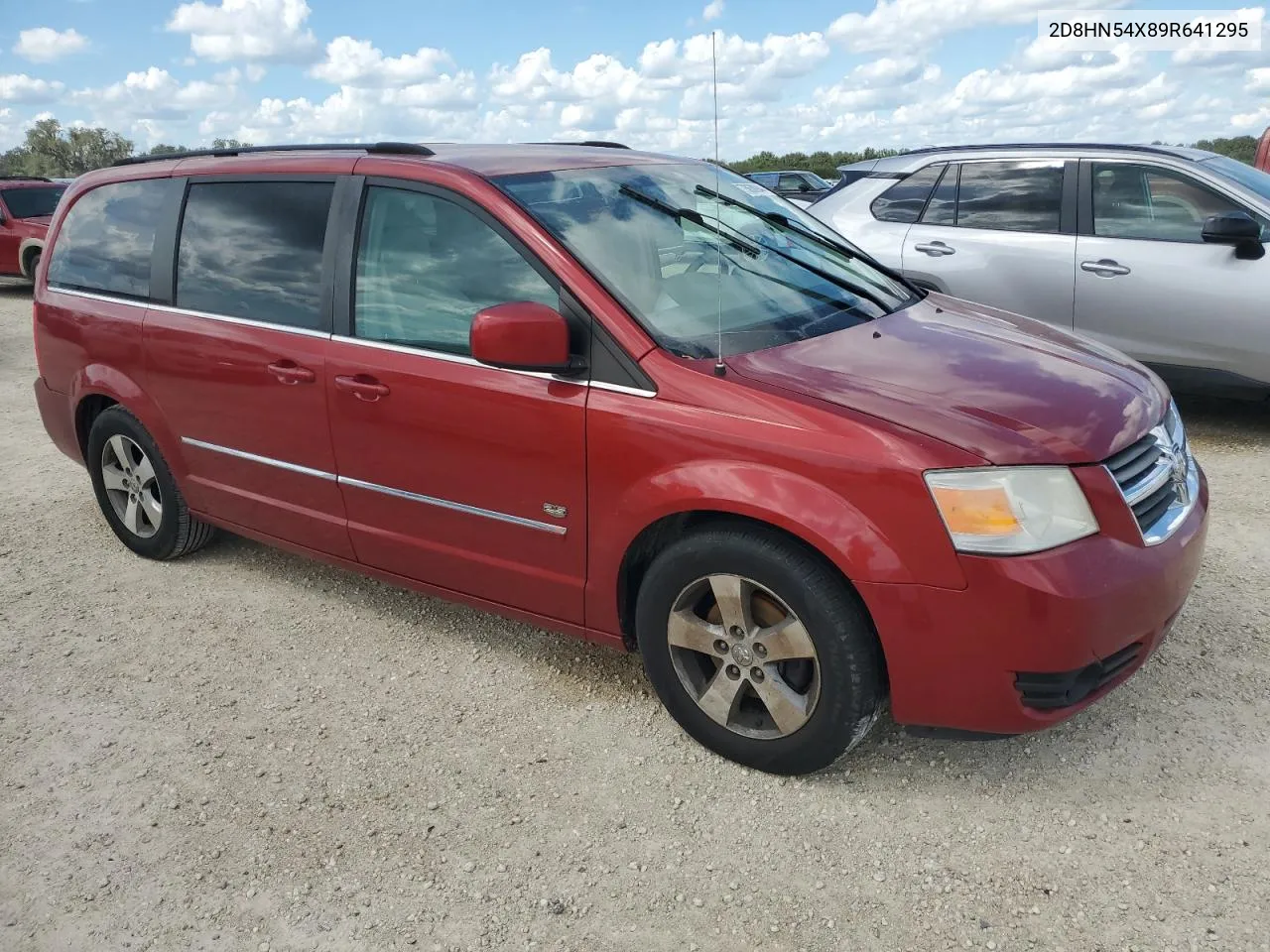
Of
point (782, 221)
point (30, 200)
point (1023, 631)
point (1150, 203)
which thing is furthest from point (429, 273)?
point (30, 200)

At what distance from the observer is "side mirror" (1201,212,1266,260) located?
5470 mm

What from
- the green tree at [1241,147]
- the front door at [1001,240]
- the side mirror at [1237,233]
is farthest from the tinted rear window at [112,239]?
the green tree at [1241,147]

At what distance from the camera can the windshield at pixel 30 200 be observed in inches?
566

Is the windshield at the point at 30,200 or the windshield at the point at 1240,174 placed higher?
the windshield at the point at 30,200

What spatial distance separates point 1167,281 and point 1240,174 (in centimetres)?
94

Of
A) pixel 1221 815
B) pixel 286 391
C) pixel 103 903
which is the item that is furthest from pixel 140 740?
pixel 1221 815

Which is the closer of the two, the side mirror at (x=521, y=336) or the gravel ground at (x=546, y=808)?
the gravel ground at (x=546, y=808)

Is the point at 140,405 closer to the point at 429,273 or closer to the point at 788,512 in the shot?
the point at 429,273

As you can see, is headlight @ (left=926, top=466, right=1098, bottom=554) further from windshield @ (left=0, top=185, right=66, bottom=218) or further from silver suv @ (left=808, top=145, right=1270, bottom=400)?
windshield @ (left=0, top=185, right=66, bottom=218)

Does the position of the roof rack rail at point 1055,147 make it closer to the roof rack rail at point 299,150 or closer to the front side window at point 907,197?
the front side window at point 907,197

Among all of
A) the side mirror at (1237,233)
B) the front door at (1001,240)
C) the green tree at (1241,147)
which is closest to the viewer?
the side mirror at (1237,233)

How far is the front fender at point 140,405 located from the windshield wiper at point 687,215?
7.20ft

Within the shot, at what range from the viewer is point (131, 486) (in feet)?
15.1

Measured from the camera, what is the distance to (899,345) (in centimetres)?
309
